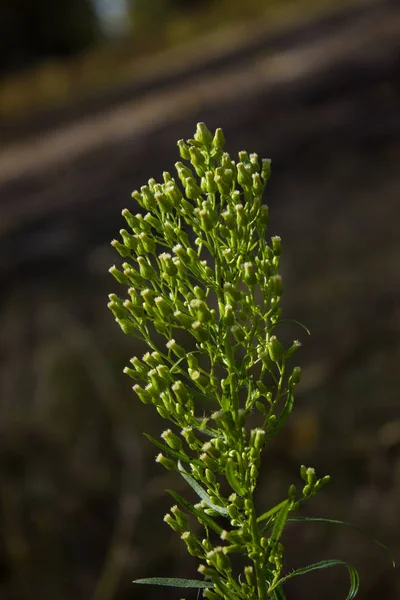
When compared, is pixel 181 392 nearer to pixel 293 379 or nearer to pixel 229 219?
pixel 293 379

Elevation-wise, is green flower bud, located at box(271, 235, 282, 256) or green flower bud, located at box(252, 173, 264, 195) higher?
green flower bud, located at box(252, 173, 264, 195)

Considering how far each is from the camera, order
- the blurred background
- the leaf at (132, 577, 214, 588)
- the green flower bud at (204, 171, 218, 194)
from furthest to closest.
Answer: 1. the blurred background
2. the green flower bud at (204, 171, 218, 194)
3. the leaf at (132, 577, 214, 588)

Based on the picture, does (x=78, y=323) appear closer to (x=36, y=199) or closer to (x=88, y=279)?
(x=88, y=279)

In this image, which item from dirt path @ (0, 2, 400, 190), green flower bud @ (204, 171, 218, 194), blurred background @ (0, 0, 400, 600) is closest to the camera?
green flower bud @ (204, 171, 218, 194)

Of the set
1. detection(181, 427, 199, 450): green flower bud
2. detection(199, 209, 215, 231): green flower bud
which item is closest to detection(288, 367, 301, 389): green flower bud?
detection(181, 427, 199, 450): green flower bud

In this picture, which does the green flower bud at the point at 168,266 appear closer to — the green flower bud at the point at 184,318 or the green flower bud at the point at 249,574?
the green flower bud at the point at 184,318

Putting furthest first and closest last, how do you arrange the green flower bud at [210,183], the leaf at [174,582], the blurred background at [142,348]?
the blurred background at [142,348] → the green flower bud at [210,183] → the leaf at [174,582]

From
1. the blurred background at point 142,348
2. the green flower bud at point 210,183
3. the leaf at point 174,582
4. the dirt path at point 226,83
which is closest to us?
the leaf at point 174,582

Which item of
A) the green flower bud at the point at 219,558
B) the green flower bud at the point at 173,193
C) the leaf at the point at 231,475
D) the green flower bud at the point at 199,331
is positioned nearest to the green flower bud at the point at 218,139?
the green flower bud at the point at 173,193

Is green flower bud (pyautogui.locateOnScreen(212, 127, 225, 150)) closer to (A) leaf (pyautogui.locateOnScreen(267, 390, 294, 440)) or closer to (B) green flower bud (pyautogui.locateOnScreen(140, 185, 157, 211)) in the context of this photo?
(B) green flower bud (pyautogui.locateOnScreen(140, 185, 157, 211))
